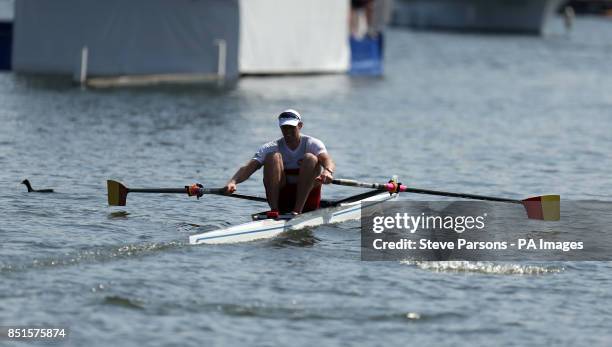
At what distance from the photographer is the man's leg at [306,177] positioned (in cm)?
1916

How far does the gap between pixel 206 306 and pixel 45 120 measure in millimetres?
21306

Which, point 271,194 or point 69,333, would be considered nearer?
point 69,333

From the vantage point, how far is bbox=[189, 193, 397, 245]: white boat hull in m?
18.1

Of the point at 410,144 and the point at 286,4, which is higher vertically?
the point at 286,4

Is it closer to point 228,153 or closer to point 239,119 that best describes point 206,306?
point 228,153

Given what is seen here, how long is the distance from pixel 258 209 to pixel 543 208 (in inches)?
189

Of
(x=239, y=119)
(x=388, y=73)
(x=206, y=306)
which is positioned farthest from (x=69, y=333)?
(x=388, y=73)

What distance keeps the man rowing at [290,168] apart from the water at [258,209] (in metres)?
0.66

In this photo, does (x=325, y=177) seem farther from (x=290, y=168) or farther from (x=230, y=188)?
(x=230, y=188)

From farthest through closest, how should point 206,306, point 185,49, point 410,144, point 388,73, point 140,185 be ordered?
1. point 388,73
2. point 185,49
3. point 410,144
4. point 140,185
5. point 206,306

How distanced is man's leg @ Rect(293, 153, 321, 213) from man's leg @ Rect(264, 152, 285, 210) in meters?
0.32

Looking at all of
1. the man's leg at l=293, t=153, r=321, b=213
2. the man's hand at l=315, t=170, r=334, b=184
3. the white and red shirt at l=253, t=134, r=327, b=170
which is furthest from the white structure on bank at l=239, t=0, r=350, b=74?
the man's hand at l=315, t=170, r=334, b=184

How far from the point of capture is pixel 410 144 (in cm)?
3431

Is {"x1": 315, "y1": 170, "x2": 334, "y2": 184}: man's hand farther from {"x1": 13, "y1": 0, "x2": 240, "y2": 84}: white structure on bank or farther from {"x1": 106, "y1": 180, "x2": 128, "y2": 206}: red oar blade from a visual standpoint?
{"x1": 13, "y1": 0, "x2": 240, "y2": 84}: white structure on bank
